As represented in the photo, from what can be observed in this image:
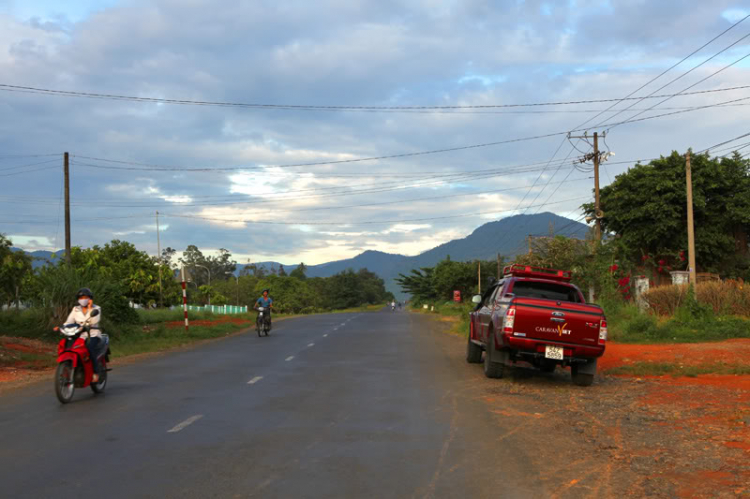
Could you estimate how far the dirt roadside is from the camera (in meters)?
6.25

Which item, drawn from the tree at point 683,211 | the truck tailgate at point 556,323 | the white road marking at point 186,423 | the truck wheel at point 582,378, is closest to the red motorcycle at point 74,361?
the white road marking at point 186,423

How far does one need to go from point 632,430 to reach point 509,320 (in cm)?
401

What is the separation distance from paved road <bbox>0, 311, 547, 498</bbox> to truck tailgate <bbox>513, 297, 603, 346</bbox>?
1656 mm

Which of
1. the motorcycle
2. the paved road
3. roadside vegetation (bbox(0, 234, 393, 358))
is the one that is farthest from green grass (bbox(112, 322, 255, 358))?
the paved road

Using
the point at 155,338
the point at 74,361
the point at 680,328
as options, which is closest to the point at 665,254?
the point at 680,328

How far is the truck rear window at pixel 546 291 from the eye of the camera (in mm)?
14539

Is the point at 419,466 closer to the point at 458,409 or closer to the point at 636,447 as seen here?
the point at 636,447

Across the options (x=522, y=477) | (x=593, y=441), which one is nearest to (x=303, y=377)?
(x=593, y=441)

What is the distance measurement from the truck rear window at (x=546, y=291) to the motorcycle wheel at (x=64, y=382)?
8.47 metres

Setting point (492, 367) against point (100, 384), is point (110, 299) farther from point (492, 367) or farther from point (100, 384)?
point (492, 367)

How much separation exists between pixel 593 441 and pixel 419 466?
2458 millimetres

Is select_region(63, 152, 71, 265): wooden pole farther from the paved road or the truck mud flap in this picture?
the truck mud flap

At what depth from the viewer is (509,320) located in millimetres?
12492

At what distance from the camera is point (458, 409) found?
1022cm
